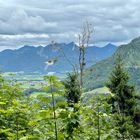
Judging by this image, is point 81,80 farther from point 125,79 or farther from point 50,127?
point 50,127

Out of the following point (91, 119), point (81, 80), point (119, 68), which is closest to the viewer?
point (91, 119)

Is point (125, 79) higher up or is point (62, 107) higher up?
point (62, 107)

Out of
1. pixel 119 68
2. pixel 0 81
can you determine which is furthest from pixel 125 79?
pixel 0 81

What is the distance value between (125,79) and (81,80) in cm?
1684

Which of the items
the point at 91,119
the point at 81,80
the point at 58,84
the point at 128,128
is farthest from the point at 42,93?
the point at 128,128

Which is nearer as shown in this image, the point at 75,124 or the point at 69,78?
the point at 75,124

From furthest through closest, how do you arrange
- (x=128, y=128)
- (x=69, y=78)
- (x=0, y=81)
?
(x=69, y=78) < (x=128, y=128) < (x=0, y=81)

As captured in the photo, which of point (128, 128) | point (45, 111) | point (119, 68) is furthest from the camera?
point (119, 68)

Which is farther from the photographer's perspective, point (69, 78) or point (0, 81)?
point (69, 78)

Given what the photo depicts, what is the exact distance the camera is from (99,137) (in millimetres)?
7691

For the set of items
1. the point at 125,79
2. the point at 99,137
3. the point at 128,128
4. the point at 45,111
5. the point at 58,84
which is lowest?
the point at 128,128

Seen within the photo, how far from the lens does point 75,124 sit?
23.5 ft

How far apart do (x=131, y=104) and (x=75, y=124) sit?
46.9 metres

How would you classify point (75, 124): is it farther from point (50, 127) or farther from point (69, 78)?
point (69, 78)
